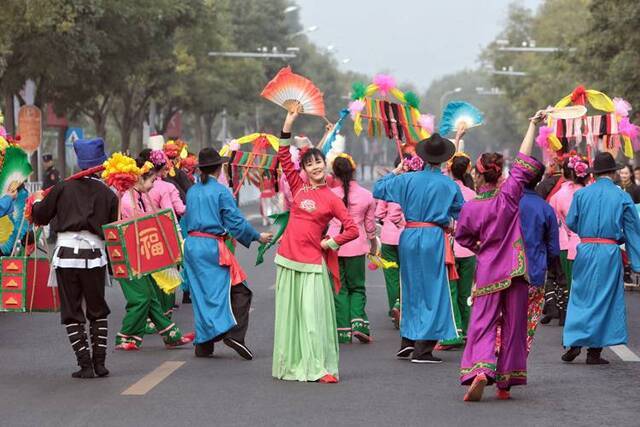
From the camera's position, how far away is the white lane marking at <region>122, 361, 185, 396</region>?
34.2ft

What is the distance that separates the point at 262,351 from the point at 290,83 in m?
2.61

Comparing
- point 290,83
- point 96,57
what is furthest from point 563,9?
point 290,83

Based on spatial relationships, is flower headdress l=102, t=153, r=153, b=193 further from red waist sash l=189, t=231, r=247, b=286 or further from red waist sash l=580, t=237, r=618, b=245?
red waist sash l=580, t=237, r=618, b=245

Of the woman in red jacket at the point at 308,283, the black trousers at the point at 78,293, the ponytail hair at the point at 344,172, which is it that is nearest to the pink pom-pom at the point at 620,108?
the ponytail hair at the point at 344,172

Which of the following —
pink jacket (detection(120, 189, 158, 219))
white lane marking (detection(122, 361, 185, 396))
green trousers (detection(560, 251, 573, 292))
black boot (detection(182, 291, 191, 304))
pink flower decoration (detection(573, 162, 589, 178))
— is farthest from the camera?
black boot (detection(182, 291, 191, 304))

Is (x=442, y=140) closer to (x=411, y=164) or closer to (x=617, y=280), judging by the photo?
(x=411, y=164)

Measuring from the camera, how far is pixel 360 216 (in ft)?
46.9

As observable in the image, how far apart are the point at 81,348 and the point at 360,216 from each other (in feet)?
13.3

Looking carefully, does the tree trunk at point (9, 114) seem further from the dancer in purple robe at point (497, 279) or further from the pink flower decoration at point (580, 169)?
the dancer in purple robe at point (497, 279)

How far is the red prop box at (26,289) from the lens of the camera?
11312 millimetres

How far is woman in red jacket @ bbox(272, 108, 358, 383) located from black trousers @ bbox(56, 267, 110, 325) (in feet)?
4.44

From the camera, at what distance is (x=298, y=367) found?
11000mm

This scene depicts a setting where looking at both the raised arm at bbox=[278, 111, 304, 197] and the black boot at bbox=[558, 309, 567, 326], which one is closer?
the raised arm at bbox=[278, 111, 304, 197]

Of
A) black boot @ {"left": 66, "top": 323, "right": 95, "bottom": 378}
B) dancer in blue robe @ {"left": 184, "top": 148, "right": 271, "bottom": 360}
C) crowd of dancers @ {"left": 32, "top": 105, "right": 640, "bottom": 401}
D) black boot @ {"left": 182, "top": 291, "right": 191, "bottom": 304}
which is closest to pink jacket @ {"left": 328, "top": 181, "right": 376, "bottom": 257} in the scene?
crowd of dancers @ {"left": 32, "top": 105, "right": 640, "bottom": 401}
